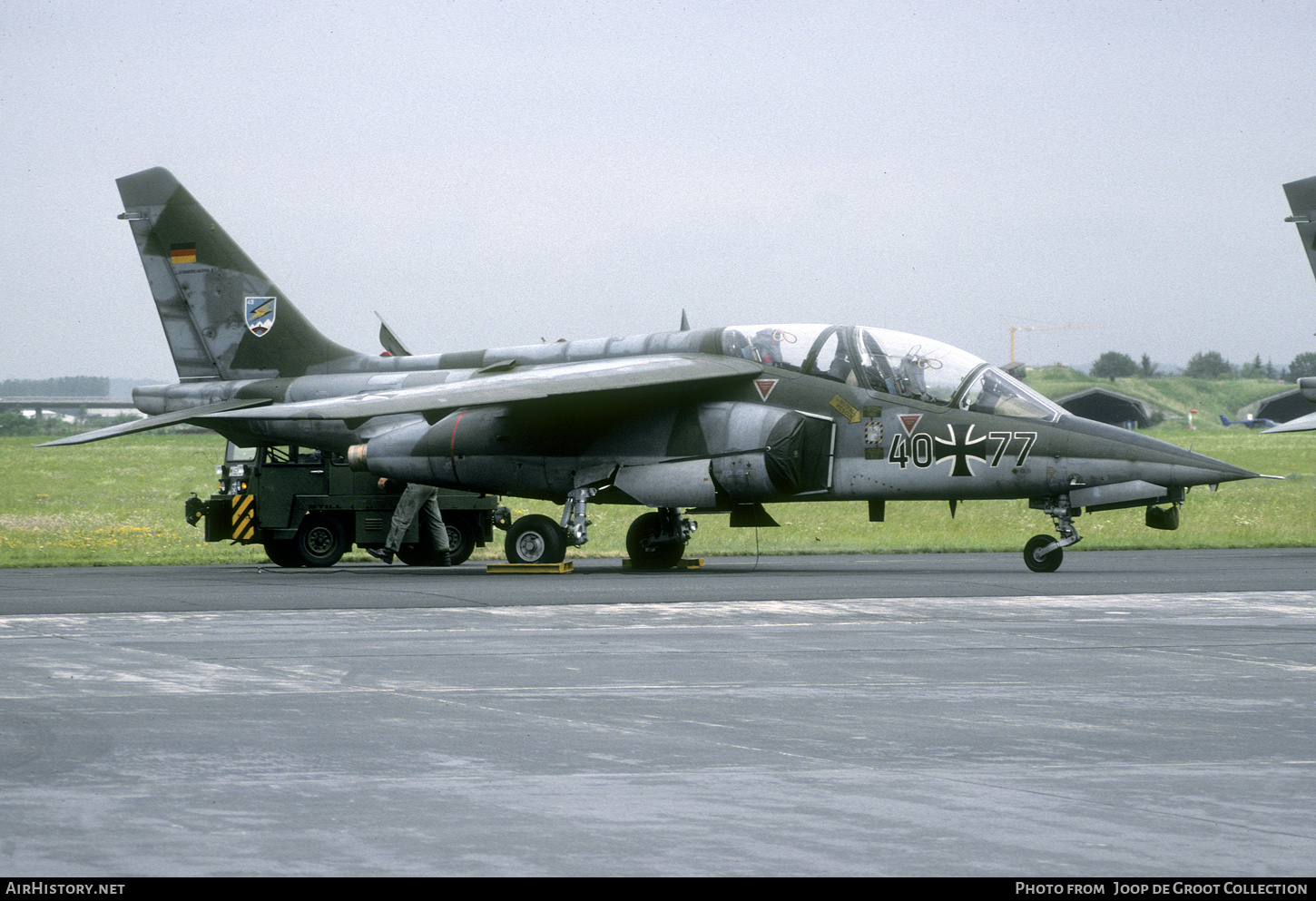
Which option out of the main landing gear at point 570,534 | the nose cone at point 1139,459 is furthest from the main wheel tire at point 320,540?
the nose cone at point 1139,459

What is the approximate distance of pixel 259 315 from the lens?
85.0 ft

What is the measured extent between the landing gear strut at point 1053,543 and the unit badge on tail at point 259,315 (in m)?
13.6

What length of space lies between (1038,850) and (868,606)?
30.2 feet

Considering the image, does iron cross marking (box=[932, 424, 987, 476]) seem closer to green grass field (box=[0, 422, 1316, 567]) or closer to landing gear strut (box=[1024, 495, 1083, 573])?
landing gear strut (box=[1024, 495, 1083, 573])

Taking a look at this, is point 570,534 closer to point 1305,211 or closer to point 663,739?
point 1305,211

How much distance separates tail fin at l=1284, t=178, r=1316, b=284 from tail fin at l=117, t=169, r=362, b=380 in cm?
1555

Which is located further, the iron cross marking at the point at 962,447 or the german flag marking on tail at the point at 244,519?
the german flag marking on tail at the point at 244,519

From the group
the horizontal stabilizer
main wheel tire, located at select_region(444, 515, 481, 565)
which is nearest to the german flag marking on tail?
the horizontal stabilizer

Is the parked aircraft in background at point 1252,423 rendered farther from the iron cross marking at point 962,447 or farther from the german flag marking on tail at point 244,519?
the german flag marking on tail at point 244,519

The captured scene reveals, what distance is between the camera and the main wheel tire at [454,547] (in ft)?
80.4

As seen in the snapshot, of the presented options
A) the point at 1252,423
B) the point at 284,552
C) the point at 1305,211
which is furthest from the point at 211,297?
the point at 1252,423

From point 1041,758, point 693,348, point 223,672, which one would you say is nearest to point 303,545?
point 693,348

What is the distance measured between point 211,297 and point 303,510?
Result: 193 inches

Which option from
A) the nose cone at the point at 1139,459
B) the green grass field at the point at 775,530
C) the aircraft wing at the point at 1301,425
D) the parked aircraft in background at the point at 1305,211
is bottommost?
the green grass field at the point at 775,530
